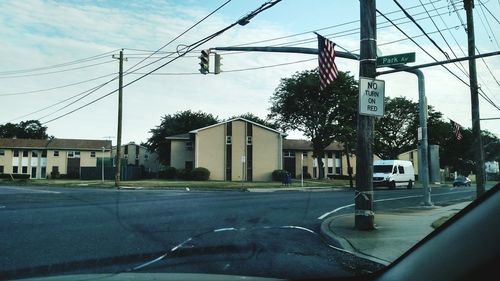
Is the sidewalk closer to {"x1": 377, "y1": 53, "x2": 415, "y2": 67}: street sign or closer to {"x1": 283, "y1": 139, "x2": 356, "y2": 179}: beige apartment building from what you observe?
{"x1": 377, "y1": 53, "x2": 415, "y2": 67}: street sign

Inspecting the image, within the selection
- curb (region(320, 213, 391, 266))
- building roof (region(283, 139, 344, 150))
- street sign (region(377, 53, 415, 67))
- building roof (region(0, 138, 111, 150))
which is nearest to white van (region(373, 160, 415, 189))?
street sign (region(377, 53, 415, 67))

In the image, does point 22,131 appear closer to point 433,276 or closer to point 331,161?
point 331,161

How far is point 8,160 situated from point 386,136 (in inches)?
2458

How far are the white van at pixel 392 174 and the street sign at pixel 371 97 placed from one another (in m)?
26.5

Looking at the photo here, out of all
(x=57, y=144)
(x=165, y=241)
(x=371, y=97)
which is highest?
(x=57, y=144)

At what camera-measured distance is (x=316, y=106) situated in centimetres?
5988

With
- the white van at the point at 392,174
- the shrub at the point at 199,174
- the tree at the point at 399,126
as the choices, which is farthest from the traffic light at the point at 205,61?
the tree at the point at 399,126

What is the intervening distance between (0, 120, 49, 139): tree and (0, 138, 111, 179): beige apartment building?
3650 centimetres

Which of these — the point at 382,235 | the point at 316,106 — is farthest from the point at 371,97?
the point at 316,106

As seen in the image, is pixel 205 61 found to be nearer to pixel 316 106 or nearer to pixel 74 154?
pixel 316 106

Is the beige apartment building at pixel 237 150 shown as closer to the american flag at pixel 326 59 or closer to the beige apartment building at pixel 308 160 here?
the beige apartment building at pixel 308 160

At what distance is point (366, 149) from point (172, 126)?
219 ft

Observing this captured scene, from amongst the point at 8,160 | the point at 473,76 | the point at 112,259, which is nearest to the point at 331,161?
the point at 8,160

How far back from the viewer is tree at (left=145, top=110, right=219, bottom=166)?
74.8 m
